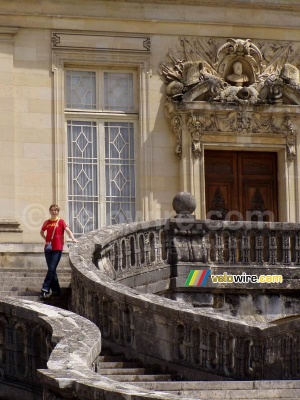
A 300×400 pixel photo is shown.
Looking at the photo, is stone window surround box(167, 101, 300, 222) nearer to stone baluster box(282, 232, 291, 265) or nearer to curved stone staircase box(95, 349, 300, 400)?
stone baluster box(282, 232, 291, 265)

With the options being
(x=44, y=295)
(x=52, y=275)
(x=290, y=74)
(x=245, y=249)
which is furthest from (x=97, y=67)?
(x=44, y=295)

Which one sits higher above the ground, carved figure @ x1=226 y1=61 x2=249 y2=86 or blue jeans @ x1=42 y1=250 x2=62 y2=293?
carved figure @ x1=226 y1=61 x2=249 y2=86

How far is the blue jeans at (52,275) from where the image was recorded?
18.0m

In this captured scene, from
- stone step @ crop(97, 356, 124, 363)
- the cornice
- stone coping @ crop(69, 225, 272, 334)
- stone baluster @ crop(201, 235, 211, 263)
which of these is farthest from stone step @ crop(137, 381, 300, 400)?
the cornice

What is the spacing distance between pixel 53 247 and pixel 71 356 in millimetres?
7171

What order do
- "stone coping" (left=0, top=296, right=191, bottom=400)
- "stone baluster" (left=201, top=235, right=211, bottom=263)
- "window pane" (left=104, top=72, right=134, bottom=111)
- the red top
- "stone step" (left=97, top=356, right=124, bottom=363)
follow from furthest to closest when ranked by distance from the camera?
"window pane" (left=104, top=72, right=134, bottom=111)
"stone baluster" (left=201, top=235, right=211, bottom=263)
the red top
"stone step" (left=97, top=356, right=124, bottom=363)
"stone coping" (left=0, top=296, right=191, bottom=400)

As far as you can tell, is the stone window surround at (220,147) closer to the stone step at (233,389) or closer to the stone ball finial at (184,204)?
the stone ball finial at (184,204)

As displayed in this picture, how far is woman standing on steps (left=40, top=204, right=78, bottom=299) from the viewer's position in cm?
1802

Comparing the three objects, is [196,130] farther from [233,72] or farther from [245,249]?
[245,249]

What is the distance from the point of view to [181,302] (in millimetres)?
15547

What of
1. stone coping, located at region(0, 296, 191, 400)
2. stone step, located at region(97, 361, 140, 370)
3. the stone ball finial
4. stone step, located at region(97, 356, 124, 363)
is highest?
the stone ball finial

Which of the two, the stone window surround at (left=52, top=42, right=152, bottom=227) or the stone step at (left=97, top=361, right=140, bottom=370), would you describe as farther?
the stone window surround at (left=52, top=42, right=152, bottom=227)

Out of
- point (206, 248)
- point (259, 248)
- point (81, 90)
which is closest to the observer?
point (206, 248)

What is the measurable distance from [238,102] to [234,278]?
4944mm
